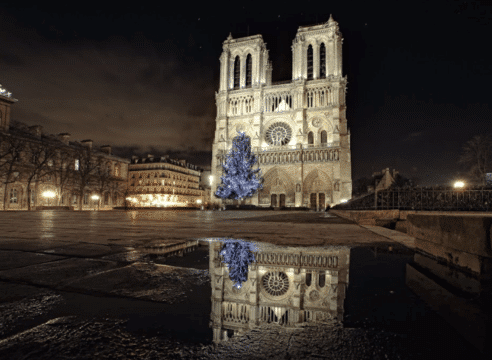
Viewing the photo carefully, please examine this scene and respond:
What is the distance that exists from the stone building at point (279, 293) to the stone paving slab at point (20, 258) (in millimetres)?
1272

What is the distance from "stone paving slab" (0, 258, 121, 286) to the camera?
1541 millimetres

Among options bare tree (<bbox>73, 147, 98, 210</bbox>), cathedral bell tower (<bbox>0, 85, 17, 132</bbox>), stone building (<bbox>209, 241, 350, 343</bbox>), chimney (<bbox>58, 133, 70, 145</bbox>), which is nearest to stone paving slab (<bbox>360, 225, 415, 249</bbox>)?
stone building (<bbox>209, 241, 350, 343</bbox>)

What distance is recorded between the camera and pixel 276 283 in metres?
1.58

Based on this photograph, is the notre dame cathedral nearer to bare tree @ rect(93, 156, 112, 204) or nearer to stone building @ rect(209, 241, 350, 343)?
bare tree @ rect(93, 156, 112, 204)

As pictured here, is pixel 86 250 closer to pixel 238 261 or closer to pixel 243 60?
pixel 238 261

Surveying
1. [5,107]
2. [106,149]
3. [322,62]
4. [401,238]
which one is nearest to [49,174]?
[5,107]

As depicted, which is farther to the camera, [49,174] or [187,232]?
[49,174]

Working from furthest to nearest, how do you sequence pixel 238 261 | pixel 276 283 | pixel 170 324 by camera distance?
pixel 238 261 → pixel 276 283 → pixel 170 324

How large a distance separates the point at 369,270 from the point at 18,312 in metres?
1.93

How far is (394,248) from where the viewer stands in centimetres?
296

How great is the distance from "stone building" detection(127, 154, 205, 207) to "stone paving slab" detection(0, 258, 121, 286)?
55680mm

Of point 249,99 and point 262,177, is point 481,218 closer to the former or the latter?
point 262,177

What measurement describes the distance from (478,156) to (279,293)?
32089 mm

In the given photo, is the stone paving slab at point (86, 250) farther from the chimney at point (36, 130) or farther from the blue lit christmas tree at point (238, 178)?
the chimney at point (36, 130)
